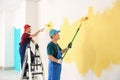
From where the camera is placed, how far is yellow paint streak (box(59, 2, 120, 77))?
3566 mm

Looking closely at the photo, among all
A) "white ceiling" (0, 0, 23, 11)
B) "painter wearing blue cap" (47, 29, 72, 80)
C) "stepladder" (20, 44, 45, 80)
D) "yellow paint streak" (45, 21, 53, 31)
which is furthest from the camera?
"white ceiling" (0, 0, 23, 11)

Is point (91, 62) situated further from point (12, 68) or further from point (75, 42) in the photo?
point (12, 68)

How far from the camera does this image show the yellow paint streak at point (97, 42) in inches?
140

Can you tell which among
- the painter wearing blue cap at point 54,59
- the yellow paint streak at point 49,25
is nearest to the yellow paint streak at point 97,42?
the painter wearing blue cap at point 54,59

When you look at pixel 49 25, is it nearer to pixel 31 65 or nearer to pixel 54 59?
pixel 31 65

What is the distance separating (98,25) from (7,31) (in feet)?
19.9

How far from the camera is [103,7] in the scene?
3.83m

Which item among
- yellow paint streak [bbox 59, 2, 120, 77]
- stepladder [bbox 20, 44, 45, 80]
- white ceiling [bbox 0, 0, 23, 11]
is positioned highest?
white ceiling [bbox 0, 0, 23, 11]

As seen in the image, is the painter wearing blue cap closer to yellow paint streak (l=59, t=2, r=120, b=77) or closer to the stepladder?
yellow paint streak (l=59, t=2, r=120, b=77)

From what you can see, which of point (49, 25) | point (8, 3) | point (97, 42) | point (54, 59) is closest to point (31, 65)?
point (54, 59)

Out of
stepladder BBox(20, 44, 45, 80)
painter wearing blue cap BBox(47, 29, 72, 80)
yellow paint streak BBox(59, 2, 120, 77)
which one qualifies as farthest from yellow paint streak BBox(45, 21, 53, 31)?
painter wearing blue cap BBox(47, 29, 72, 80)

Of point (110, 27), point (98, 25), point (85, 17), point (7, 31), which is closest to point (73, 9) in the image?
point (85, 17)

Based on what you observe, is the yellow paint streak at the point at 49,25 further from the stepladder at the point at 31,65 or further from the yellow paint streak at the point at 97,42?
the yellow paint streak at the point at 97,42

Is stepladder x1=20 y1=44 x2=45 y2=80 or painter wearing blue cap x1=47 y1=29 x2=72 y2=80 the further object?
stepladder x1=20 y1=44 x2=45 y2=80
